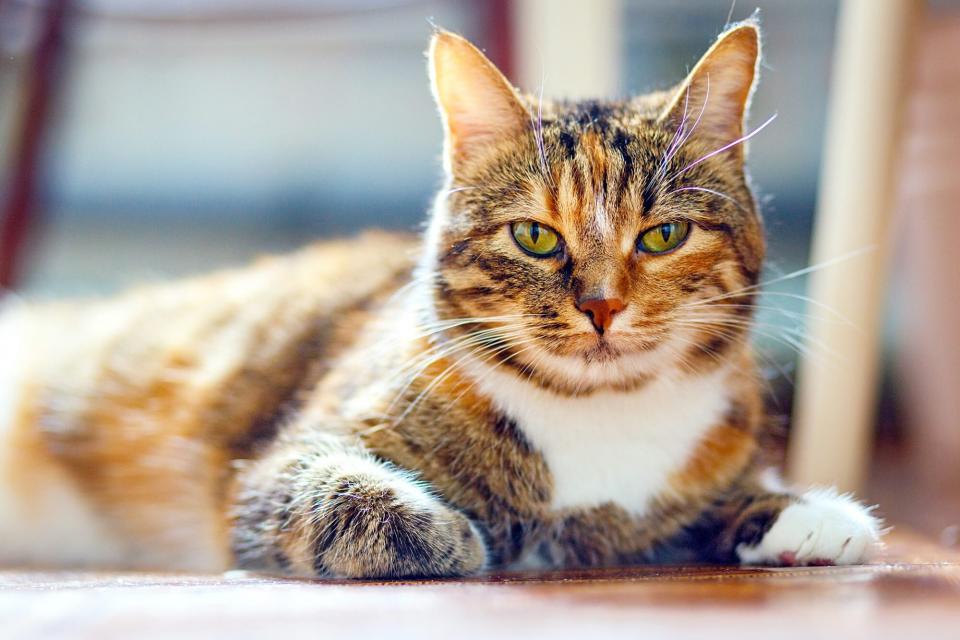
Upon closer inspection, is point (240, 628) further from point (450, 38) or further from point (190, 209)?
point (190, 209)

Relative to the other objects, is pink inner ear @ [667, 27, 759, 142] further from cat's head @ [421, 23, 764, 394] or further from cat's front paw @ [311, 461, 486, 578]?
cat's front paw @ [311, 461, 486, 578]

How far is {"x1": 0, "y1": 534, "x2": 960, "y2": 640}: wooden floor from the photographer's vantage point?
2.59ft

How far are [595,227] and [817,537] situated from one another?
0.47 m

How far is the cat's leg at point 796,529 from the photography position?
45.7 inches

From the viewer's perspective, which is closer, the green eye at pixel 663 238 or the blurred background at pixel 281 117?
the green eye at pixel 663 238

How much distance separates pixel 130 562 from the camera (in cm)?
170

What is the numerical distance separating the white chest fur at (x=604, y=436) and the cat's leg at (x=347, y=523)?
16cm

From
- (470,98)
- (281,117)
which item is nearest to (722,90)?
(470,98)

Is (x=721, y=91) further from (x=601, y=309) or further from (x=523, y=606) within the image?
(x=523, y=606)

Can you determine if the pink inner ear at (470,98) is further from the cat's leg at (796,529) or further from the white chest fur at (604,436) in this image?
the cat's leg at (796,529)

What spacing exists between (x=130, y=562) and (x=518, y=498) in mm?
857

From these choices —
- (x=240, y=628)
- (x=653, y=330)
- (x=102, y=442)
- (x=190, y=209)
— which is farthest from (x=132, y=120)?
(x=240, y=628)

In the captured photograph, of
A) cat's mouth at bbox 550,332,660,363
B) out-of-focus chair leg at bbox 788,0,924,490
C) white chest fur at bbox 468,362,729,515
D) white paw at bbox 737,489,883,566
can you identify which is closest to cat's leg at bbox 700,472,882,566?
white paw at bbox 737,489,883,566

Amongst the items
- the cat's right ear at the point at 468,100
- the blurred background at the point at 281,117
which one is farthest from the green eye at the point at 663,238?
the blurred background at the point at 281,117
